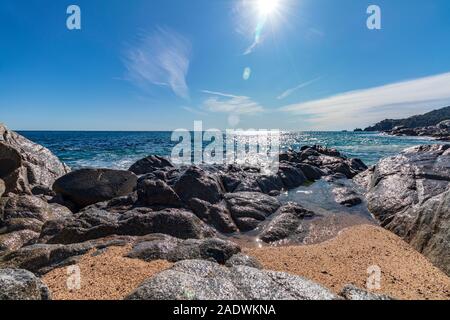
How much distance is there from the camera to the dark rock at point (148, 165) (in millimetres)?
19812

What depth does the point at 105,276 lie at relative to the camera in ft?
16.9

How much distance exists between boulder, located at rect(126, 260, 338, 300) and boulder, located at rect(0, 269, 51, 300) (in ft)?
3.64

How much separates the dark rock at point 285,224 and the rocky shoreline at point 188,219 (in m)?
0.04

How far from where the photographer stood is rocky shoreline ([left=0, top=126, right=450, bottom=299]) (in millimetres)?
3930

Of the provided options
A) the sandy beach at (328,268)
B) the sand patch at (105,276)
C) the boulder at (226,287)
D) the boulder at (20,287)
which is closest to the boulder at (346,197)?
the sandy beach at (328,268)

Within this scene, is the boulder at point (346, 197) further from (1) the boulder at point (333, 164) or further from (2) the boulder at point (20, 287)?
(2) the boulder at point (20, 287)

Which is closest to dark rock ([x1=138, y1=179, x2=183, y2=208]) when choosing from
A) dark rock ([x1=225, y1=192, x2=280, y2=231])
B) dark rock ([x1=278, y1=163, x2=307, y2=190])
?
dark rock ([x1=225, y1=192, x2=280, y2=231])

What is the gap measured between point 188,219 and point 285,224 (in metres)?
3.54

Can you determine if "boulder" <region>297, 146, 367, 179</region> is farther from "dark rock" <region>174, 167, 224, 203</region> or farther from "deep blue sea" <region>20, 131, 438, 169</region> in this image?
"dark rock" <region>174, 167, 224, 203</region>

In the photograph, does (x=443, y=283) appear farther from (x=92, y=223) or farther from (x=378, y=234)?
(x=92, y=223)

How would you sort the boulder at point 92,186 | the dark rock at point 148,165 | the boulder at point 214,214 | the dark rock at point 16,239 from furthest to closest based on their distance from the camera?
the dark rock at point 148,165, the boulder at point 92,186, the boulder at point 214,214, the dark rock at point 16,239

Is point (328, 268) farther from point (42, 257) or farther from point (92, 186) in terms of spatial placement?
point (92, 186)

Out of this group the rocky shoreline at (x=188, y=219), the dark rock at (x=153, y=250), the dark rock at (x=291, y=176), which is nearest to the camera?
the rocky shoreline at (x=188, y=219)
